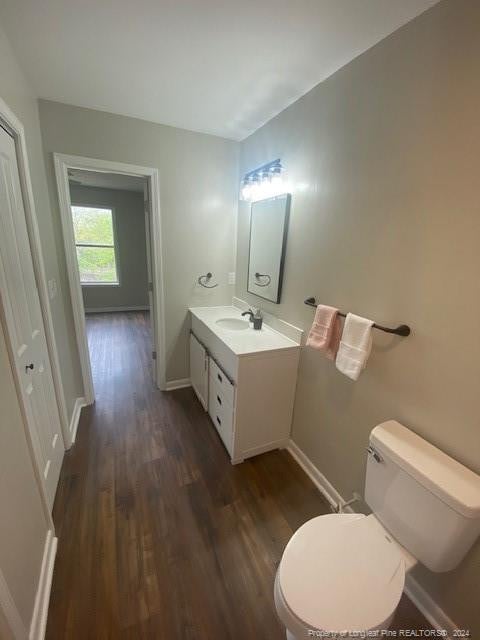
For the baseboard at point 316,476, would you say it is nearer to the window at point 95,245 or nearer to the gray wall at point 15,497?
the gray wall at point 15,497

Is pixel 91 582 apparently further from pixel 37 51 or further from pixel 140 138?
pixel 140 138

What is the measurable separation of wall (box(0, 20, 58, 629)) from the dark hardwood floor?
0.72 feet

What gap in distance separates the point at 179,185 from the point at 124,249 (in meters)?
3.48

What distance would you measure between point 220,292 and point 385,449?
6.46 ft

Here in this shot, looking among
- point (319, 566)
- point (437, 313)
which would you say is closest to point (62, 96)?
point (437, 313)

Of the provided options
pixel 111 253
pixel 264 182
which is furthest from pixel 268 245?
pixel 111 253

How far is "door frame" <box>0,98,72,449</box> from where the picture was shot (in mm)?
1312

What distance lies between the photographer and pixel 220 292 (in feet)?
8.84

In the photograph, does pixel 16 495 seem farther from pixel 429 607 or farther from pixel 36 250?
pixel 429 607

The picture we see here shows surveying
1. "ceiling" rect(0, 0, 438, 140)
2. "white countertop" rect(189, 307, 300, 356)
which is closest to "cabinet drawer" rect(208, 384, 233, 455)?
"white countertop" rect(189, 307, 300, 356)

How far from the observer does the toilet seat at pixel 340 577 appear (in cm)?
82

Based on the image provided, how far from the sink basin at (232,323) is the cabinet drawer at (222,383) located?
15.9 inches

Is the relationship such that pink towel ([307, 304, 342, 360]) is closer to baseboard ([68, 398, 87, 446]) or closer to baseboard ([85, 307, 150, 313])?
baseboard ([68, 398, 87, 446])

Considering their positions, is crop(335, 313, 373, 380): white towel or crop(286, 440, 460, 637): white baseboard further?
crop(335, 313, 373, 380): white towel
